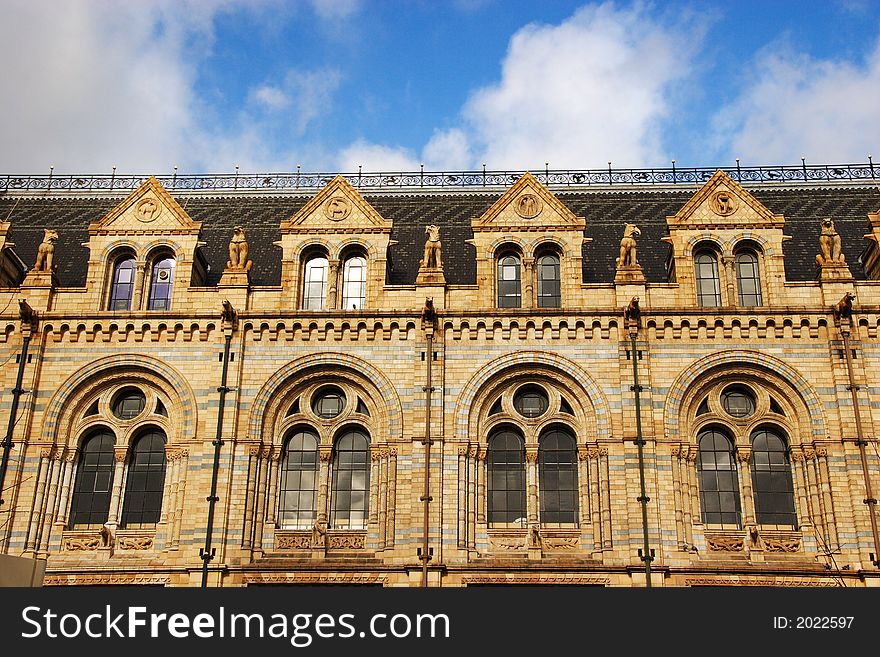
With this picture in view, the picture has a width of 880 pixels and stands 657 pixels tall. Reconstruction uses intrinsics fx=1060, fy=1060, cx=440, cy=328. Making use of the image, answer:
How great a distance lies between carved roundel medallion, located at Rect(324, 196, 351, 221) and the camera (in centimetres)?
3669

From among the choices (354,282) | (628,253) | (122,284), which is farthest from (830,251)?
(122,284)

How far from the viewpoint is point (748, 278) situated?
1401 inches

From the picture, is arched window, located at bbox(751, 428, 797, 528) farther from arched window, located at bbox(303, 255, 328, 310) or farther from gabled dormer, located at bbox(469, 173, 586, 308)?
arched window, located at bbox(303, 255, 328, 310)

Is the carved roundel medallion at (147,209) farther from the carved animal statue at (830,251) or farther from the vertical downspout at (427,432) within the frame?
the carved animal statue at (830,251)

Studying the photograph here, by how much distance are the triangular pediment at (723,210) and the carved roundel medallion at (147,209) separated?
17.8 meters

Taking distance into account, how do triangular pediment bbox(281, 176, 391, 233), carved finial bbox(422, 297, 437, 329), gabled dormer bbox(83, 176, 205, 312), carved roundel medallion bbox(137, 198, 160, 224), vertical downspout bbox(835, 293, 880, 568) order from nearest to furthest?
1. vertical downspout bbox(835, 293, 880, 568)
2. carved finial bbox(422, 297, 437, 329)
3. gabled dormer bbox(83, 176, 205, 312)
4. triangular pediment bbox(281, 176, 391, 233)
5. carved roundel medallion bbox(137, 198, 160, 224)

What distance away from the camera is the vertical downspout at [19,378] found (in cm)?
3312

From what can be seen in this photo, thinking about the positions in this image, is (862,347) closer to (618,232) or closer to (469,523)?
(618,232)

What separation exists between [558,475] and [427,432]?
4341 millimetres

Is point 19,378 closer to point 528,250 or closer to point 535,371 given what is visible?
point 535,371

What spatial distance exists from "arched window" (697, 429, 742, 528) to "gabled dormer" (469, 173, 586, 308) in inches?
257

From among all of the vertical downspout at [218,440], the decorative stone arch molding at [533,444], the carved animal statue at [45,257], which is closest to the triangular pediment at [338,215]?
the vertical downspout at [218,440]

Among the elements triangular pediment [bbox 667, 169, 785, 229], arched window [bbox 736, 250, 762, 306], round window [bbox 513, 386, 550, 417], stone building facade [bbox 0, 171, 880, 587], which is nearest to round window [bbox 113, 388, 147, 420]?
stone building facade [bbox 0, 171, 880, 587]
